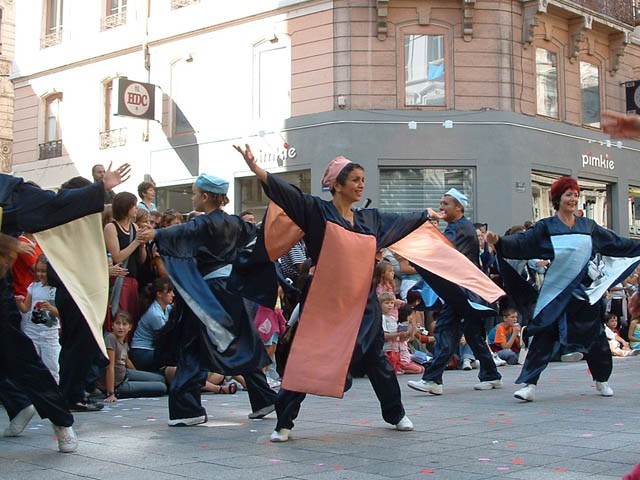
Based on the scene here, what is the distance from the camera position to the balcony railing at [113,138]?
84.0 feet

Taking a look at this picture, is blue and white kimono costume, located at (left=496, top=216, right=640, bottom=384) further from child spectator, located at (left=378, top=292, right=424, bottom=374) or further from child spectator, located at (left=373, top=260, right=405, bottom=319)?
child spectator, located at (left=373, top=260, right=405, bottom=319)

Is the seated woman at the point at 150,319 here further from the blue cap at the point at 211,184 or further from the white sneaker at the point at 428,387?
the white sneaker at the point at 428,387

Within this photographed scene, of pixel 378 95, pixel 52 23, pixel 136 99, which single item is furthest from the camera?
pixel 52 23

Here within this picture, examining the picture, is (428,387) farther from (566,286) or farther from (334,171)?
(334,171)

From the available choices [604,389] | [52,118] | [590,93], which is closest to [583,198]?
[590,93]

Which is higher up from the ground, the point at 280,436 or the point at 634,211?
the point at 634,211

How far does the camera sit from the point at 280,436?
20.7 feet

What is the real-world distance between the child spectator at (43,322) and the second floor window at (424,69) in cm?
1418

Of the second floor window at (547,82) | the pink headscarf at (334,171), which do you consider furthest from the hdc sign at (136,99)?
the pink headscarf at (334,171)

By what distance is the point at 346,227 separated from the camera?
658 centimetres

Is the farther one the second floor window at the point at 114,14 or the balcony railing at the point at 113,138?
the second floor window at the point at 114,14

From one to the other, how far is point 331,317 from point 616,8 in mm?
20959

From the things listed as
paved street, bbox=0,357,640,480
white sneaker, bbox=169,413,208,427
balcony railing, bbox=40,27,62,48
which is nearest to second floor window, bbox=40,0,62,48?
balcony railing, bbox=40,27,62,48

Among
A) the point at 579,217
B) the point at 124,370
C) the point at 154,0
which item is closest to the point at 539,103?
the point at 154,0
